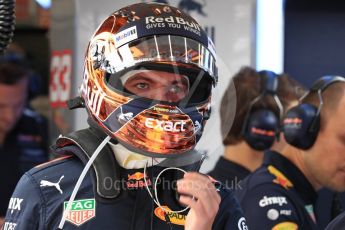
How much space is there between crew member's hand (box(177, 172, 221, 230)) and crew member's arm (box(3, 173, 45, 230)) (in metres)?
0.43

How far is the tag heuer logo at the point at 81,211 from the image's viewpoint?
6.11 feet

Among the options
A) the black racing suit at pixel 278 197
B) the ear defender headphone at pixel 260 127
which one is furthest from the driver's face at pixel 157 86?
the ear defender headphone at pixel 260 127

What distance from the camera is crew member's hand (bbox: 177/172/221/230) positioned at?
1.70m

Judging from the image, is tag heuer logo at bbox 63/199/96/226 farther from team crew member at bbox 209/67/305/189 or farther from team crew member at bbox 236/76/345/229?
team crew member at bbox 209/67/305/189

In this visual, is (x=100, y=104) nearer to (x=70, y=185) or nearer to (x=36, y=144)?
(x=70, y=185)

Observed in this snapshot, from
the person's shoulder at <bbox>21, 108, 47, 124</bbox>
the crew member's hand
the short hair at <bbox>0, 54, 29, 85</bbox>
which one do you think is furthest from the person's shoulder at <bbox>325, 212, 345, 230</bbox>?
the person's shoulder at <bbox>21, 108, 47, 124</bbox>

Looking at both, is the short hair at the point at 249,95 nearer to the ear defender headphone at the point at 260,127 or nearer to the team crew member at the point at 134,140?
the ear defender headphone at the point at 260,127

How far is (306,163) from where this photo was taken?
9.37 ft

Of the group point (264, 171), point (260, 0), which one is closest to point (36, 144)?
point (260, 0)

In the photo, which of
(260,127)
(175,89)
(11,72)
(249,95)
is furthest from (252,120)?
(11,72)

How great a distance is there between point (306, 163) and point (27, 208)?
137 centimetres

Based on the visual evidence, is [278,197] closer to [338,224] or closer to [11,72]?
[338,224]

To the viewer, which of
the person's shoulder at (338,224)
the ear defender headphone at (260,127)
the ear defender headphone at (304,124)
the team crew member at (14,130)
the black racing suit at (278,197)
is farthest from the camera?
the team crew member at (14,130)

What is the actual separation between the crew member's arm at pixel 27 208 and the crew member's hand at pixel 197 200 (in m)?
0.43
